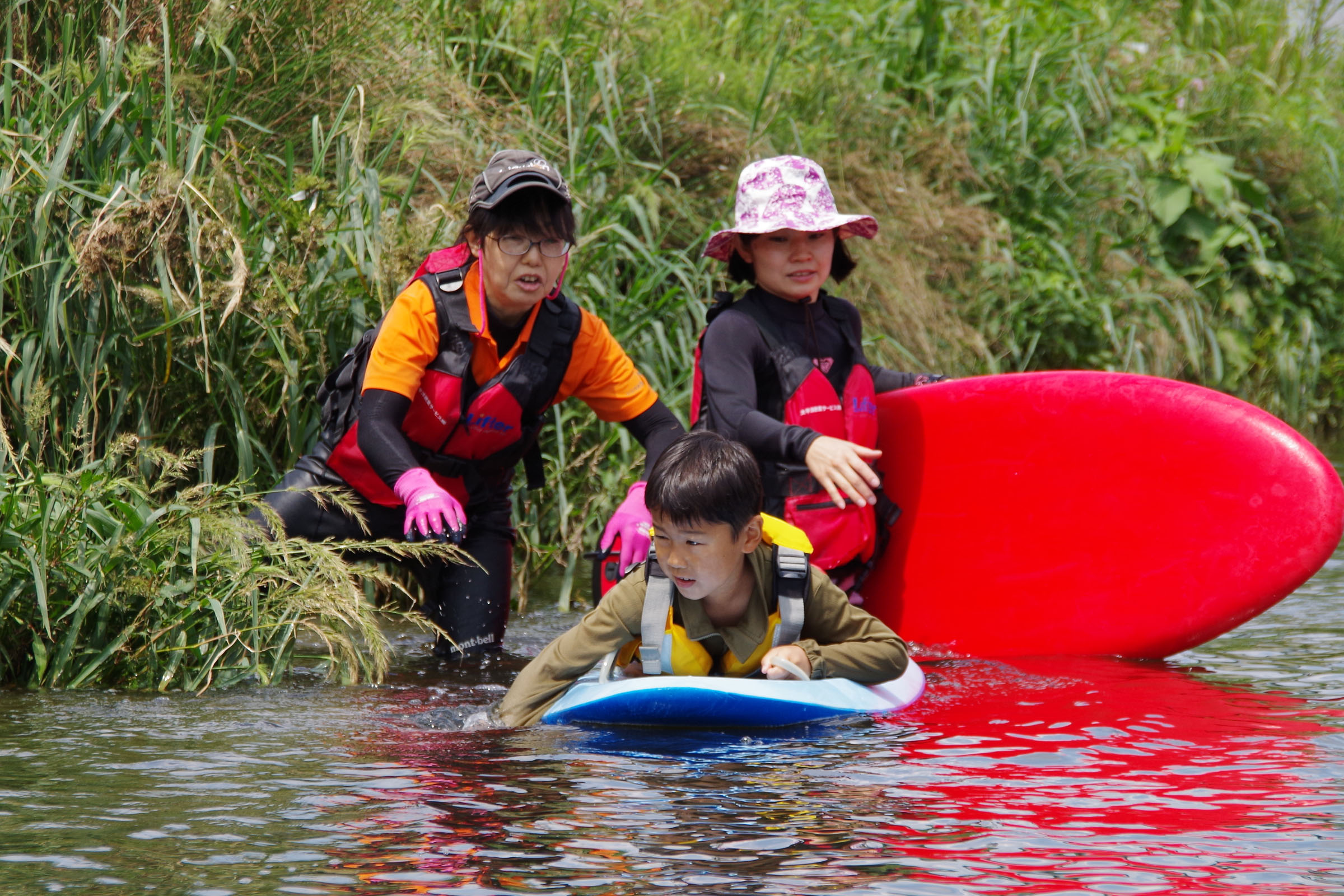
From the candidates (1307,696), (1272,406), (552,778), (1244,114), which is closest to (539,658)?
(552,778)

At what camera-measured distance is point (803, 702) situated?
2.99m

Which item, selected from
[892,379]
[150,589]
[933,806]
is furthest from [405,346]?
[933,806]

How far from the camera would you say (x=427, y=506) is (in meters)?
3.29

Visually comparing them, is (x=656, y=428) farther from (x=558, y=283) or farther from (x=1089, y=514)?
(x=1089, y=514)

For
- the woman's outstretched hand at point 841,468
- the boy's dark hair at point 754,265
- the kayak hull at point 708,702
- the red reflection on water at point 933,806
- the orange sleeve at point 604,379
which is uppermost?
the boy's dark hair at point 754,265

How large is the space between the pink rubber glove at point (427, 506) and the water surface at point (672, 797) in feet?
1.32

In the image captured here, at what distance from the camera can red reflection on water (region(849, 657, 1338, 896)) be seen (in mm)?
2115

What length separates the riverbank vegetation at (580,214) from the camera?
3.60m

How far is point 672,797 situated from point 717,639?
71cm

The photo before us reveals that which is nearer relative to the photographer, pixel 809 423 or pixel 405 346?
pixel 405 346

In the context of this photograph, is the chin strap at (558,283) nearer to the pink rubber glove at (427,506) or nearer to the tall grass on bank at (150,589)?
the pink rubber glove at (427,506)

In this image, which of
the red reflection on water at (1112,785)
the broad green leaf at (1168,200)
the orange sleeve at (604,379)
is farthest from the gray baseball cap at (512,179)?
the broad green leaf at (1168,200)

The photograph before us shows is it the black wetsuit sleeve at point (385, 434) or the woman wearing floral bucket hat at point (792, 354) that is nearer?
the black wetsuit sleeve at point (385, 434)

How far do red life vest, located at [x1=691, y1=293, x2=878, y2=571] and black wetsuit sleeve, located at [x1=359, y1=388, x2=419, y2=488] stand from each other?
774mm
